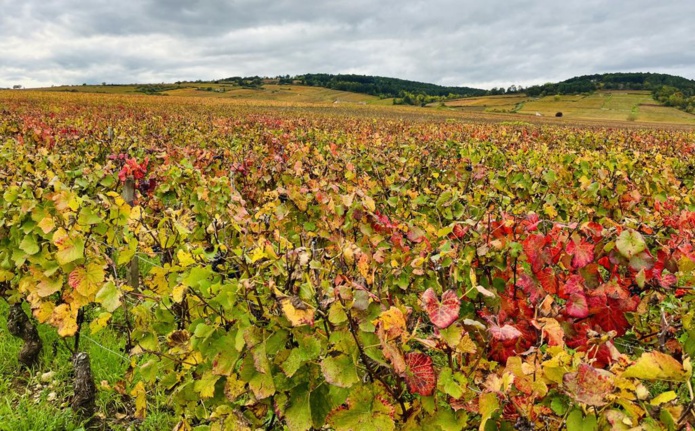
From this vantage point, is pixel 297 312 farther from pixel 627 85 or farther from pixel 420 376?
pixel 627 85

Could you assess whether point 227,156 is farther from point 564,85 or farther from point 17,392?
point 564,85

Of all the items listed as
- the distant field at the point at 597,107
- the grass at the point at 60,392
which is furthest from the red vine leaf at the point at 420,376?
the distant field at the point at 597,107

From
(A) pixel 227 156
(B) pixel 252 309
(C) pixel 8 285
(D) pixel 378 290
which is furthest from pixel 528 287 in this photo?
(A) pixel 227 156

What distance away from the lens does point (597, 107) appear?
90250 millimetres

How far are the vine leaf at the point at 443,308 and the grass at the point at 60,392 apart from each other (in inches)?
Answer: 102

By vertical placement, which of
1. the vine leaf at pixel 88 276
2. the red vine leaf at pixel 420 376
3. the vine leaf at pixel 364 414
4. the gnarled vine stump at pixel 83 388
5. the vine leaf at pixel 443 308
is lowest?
the gnarled vine stump at pixel 83 388

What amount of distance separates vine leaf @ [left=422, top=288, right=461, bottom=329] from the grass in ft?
8.46

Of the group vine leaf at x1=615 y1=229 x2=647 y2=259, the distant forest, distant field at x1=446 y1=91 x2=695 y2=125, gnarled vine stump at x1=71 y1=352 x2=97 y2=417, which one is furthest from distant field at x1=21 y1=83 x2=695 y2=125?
vine leaf at x1=615 y1=229 x2=647 y2=259

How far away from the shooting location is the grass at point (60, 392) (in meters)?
3.29

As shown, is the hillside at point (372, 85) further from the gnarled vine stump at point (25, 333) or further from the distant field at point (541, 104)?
the gnarled vine stump at point (25, 333)

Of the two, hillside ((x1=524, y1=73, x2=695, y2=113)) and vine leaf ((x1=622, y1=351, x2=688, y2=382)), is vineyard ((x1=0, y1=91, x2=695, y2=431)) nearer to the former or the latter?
vine leaf ((x1=622, y1=351, x2=688, y2=382))

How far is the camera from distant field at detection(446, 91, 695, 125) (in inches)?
3054

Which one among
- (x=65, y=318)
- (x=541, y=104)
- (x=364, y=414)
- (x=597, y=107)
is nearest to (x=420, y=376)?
(x=364, y=414)

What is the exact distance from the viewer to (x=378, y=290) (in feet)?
6.23
